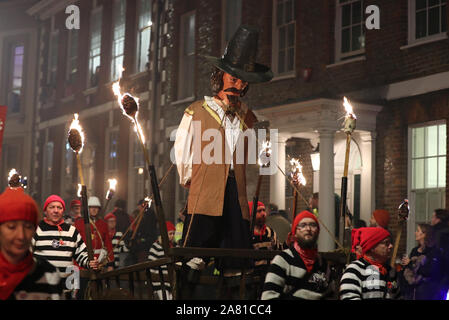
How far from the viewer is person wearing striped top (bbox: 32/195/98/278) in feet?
29.7

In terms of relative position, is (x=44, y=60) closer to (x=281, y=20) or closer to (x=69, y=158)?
(x=69, y=158)

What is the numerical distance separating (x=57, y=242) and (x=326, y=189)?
263 inches

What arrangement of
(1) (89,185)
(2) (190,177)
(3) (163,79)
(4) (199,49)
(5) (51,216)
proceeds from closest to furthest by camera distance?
(2) (190,177) → (5) (51,216) → (4) (199,49) → (3) (163,79) → (1) (89,185)

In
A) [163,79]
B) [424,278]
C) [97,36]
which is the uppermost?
[97,36]

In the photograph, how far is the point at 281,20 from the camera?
17734 mm

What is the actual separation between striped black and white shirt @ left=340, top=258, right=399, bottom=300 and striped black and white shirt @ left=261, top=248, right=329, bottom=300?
7.3 inches

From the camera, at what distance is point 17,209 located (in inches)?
172

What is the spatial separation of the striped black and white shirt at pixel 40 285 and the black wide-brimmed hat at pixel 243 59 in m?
2.90

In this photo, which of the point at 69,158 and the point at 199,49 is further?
the point at 69,158

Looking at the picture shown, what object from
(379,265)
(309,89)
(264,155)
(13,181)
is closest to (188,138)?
(264,155)

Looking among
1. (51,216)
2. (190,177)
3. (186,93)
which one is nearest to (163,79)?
(186,93)

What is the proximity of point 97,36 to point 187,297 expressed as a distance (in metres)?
20.4

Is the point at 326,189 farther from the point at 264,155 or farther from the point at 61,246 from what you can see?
the point at 264,155

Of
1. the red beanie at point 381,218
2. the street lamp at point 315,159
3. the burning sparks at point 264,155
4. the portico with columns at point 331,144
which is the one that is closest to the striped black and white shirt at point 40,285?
the burning sparks at point 264,155
